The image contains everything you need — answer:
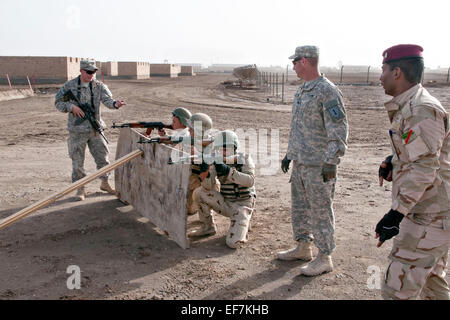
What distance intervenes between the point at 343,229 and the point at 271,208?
4.01 feet

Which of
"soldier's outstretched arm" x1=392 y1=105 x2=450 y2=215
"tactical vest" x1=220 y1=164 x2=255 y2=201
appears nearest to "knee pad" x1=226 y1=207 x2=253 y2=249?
"tactical vest" x1=220 y1=164 x2=255 y2=201

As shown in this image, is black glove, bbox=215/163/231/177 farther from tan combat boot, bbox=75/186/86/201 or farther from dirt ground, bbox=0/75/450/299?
tan combat boot, bbox=75/186/86/201

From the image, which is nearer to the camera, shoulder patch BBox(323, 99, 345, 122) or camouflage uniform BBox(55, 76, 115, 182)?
shoulder patch BBox(323, 99, 345, 122)

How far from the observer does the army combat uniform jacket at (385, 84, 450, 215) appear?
2.74m

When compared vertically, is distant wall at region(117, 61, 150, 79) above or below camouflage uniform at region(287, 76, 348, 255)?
above

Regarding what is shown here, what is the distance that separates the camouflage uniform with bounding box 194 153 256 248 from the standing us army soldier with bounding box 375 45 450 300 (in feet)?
7.39

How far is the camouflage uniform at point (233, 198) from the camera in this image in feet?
16.6

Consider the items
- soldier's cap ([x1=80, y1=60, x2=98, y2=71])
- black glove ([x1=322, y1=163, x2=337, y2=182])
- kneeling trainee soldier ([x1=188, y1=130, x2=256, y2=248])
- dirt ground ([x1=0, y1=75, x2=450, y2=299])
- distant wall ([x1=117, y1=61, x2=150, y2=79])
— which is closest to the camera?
black glove ([x1=322, y1=163, x2=337, y2=182])

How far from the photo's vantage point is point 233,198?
17.6 feet

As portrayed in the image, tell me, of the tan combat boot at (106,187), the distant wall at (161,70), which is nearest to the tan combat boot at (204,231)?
the tan combat boot at (106,187)

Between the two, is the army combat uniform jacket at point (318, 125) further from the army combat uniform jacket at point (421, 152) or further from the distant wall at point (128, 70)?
the distant wall at point (128, 70)

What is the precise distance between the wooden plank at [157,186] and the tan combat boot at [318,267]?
1397 mm

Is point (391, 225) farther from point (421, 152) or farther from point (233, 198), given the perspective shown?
point (233, 198)
